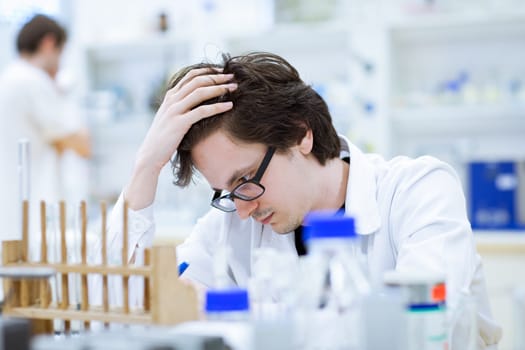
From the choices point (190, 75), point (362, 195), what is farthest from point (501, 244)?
point (190, 75)

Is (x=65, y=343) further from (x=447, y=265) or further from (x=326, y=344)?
(x=447, y=265)

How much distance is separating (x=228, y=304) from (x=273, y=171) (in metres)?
0.69

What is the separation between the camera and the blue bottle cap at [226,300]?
2.72 ft

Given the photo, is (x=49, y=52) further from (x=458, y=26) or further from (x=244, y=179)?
(x=244, y=179)

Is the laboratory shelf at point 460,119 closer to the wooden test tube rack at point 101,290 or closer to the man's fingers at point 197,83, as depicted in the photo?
the man's fingers at point 197,83

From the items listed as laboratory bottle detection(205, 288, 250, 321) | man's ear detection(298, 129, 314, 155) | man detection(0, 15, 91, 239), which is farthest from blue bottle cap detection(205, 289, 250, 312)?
man detection(0, 15, 91, 239)

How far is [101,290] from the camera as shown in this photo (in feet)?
3.20

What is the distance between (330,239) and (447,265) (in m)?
0.44

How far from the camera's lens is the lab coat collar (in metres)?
1.45

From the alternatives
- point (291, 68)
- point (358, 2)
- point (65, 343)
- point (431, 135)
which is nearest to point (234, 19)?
point (358, 2)

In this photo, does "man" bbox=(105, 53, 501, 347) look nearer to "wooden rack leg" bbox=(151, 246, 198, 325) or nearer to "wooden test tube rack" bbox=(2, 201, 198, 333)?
"wooden test tube rack" bbox=(2, 201, 198, 333)

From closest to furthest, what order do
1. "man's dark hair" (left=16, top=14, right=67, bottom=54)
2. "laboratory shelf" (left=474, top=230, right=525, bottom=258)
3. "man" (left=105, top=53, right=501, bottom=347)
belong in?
"man" (left=105, top=53, right=501, bottom=347), "laboratory shelf" (left=474, top=230, right=525, bottom=258), "man's dark hair" (left=16, top=14, right=67, bottom=54)

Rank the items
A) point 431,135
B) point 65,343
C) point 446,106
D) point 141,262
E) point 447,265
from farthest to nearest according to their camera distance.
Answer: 1. point 431,135
2. point 446,106
3. point 447,265
4. point 141,262
5. point 65,343

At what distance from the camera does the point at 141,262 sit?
0.96m
